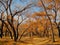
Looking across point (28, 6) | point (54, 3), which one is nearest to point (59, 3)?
point (54, 3)

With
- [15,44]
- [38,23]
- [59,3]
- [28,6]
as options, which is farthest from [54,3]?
[38,23]

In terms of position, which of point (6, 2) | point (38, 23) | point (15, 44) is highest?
point (6, 2)

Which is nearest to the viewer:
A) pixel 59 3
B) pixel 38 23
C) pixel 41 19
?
pixel 59 3

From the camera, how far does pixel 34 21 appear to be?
5416 cm

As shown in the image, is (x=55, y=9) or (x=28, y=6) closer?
(x=28, y=6)

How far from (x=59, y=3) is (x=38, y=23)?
2459cm

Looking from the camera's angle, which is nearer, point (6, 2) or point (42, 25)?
point (6, 2)

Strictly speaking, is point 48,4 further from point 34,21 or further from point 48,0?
point 34,21

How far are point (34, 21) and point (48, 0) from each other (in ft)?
76.9

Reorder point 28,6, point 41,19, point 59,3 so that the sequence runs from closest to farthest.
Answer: point 28,6 → point 59,3 → point 41,19

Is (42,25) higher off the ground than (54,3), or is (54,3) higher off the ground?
(54,3)

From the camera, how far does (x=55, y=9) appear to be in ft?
108

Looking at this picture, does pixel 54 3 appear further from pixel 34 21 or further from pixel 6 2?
pixel 34 21

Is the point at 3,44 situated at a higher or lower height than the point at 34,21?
lower
